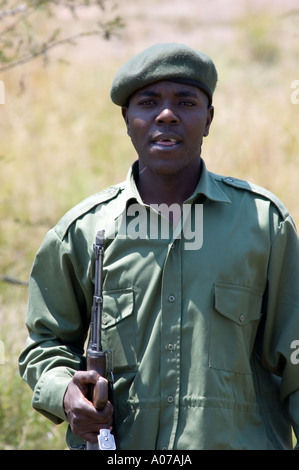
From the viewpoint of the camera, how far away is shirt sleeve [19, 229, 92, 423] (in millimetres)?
2709

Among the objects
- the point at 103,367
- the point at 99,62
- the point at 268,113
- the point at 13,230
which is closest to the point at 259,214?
the point at 103,367

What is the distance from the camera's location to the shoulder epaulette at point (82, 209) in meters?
2.75

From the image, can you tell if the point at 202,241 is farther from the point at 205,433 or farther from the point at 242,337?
the point at 205,433

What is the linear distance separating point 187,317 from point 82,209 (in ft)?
1.65

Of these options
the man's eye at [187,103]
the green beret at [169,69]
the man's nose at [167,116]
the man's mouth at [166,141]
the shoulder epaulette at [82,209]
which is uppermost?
the green beret at [169,69]

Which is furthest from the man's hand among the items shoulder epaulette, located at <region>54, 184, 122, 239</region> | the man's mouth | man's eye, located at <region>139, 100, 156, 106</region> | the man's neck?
man's eye, located at <region>139, 100, 156, 106</region>

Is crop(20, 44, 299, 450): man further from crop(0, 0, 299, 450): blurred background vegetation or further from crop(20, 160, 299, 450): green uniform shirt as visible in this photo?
crop(0, 0, 299, 450): blurred background vegetation

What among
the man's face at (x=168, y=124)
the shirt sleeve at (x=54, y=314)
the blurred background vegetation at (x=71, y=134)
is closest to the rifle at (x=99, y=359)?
the shirt sleeve at (x=54, y=314)

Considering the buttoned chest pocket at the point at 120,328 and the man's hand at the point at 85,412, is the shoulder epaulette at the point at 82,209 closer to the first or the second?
the buttoned chest pocket at the point at 120,328

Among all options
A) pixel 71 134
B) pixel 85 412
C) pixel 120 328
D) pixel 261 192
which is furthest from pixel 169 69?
pixel 71 134

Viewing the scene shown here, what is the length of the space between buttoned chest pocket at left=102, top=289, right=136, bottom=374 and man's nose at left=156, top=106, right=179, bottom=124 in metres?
0.52

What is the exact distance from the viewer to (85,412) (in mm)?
2488

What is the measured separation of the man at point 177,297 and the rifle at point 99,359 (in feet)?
0.11

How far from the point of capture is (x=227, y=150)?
7082mm
